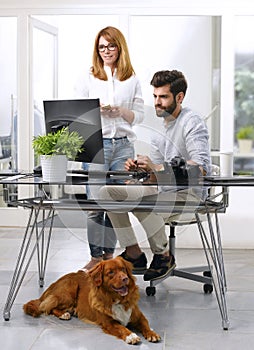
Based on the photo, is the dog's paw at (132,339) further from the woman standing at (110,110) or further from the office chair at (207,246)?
the woman standing at (110,110)

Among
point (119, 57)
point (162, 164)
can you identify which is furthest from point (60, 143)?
point (119, 57)

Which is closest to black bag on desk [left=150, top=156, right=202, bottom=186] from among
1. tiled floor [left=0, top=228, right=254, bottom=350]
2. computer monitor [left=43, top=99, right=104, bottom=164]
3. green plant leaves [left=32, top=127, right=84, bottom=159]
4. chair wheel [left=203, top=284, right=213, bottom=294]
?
computer monitor [left=43, top=99, right=104, bottom=164]

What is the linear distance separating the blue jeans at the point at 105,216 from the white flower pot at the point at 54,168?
1.90ft

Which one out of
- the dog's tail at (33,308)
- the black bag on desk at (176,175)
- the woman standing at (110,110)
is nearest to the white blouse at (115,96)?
the woman standing at (110,110)

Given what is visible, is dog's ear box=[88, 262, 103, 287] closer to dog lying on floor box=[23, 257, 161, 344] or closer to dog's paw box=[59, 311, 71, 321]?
dog lying on floor box=[23, 257, 161, 344]

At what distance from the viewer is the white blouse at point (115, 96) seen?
4.46m

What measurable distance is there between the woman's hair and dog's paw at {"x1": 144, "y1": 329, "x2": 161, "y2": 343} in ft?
6.01

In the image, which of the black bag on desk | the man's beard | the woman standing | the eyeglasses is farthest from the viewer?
the eyeglasses

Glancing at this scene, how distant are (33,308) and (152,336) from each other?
2.25 ft

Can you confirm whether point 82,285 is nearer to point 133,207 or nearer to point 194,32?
point 133,207

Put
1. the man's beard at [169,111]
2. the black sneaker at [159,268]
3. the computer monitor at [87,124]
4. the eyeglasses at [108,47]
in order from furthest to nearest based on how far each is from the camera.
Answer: the eyeglasses at [108,47], the man's beard at [169,111], the black sneaker at [159,268], the computer monitor at [87,124]

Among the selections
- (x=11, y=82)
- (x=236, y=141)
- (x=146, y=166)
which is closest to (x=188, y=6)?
(x=236, y=141)

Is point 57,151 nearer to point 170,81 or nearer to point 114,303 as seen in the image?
point 114,303

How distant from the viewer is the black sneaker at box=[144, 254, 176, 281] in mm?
3992
